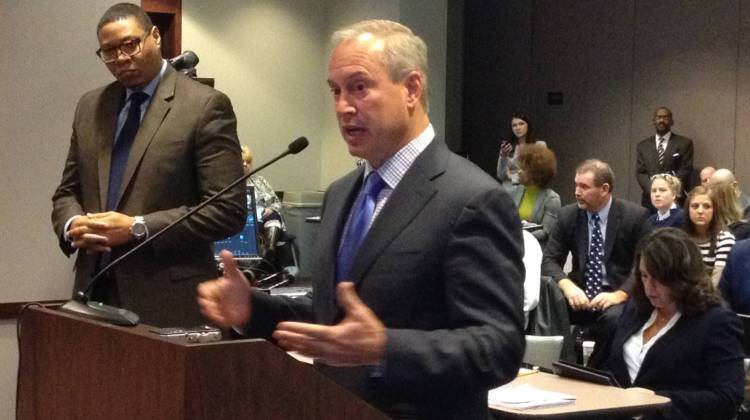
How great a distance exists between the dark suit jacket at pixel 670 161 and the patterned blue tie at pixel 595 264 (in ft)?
18.7

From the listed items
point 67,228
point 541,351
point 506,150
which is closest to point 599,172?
point 541,351

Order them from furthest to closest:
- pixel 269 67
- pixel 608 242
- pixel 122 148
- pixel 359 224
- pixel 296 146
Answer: pixel 269 67, pixel 608 242, pixel 122 148, pixel 296 146, pixel 359 224

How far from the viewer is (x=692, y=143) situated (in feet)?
41.2

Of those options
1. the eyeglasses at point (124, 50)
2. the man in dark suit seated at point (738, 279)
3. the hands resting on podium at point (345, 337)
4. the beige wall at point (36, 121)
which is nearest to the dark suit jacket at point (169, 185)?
the eyeglasses at point (124, 50)

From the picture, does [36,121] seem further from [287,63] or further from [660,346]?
[287,63]

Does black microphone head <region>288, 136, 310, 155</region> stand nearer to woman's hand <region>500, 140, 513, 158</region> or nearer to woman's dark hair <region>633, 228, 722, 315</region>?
woman's dark hair <region>633, 228, 722, 315</region>

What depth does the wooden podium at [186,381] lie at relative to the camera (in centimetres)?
164

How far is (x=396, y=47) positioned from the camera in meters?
1.97

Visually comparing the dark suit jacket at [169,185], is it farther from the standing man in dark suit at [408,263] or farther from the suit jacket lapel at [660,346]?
the suit jacket lapel at [660,346]

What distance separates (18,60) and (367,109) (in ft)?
6.49

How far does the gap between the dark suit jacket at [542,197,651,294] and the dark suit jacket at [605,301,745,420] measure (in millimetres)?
2523

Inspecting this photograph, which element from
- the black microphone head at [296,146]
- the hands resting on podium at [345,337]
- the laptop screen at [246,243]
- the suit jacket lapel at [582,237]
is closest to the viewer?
the hands resting on podium at [345,337]

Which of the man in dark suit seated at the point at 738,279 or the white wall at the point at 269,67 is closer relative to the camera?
the man in dark suit seated at the point at 738,279

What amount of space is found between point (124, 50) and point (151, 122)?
20 centimetres
